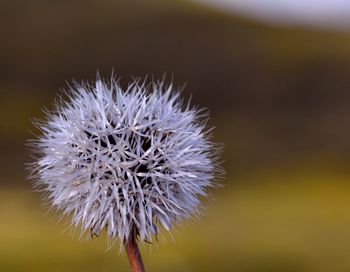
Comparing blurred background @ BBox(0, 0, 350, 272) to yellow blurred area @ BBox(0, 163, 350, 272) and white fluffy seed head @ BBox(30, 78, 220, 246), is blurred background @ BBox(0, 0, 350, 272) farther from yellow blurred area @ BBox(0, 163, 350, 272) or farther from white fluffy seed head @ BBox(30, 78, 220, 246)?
white fluffy seed head @ BBox(30, 78, 220, 246)

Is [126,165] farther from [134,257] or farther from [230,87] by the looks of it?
[230,87]

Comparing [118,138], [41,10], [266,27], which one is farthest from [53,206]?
[266,27]

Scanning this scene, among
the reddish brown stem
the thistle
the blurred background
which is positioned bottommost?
the reddish brown stem

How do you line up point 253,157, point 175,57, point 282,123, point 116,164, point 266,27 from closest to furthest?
point 116,164, point 253,157, point 282,123, point 175,57, point 266,27

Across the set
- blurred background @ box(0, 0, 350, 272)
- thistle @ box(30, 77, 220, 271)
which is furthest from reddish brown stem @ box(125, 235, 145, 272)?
blurred background @ box(0, 0, 350, 272)

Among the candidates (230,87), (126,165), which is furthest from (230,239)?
(230,87)

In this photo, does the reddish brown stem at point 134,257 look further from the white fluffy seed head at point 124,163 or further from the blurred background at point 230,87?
the blurred background at point 230,87

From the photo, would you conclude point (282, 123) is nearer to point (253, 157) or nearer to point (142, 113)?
point (253, 157)

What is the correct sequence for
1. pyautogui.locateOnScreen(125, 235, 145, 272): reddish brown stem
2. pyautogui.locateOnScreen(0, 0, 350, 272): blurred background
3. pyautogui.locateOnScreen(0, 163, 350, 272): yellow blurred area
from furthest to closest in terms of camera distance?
pyautogui.locateOnScreen(0, 0, 350, 272): blurred background → pyautogui.locateOnScreen(0, 163, 350, 272): yellow blurred area → pyautogui.locateOnScreen(125, 235, 145, 272): reddish brown stem
